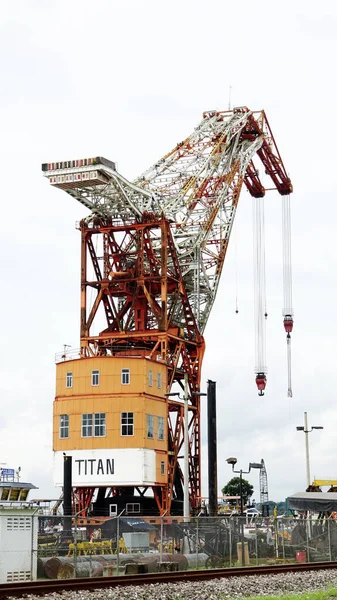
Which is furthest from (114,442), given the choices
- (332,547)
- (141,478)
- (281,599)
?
(281,599)

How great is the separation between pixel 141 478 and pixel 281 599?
48897mm

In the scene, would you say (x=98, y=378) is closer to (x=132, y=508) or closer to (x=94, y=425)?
(x=94, y=425)

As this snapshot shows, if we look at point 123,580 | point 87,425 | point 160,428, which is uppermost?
point 87,425

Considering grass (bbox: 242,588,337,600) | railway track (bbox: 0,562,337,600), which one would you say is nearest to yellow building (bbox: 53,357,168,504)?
railway track (bbox: 0,562,337,600)

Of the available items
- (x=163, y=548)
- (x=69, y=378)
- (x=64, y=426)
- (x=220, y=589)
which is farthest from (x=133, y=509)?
(x=220, y=589)

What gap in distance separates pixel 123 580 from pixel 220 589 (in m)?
3.37

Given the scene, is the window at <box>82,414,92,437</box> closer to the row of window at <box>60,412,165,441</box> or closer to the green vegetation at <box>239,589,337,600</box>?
the row of window at <box>60,412,165,441</box>

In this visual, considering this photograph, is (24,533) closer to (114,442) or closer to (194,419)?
(114,442)

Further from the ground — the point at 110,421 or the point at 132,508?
the point at 110,421

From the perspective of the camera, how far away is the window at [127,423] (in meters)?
77.9

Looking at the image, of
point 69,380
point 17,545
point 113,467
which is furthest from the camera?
point 69,380

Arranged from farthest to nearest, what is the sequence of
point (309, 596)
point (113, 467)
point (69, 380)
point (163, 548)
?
point (69, 380), point (113, 467), point (163, 548), point (309, 596)

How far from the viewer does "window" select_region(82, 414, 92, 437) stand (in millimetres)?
78500

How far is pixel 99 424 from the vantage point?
7831 centimetres
